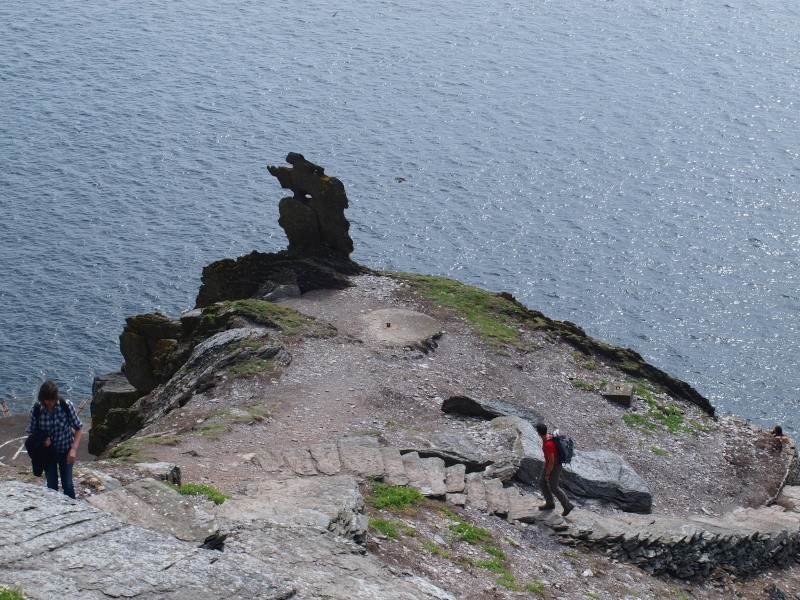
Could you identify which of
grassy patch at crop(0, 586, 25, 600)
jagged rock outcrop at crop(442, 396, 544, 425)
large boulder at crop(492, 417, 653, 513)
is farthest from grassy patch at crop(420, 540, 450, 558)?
→ grassy patch at crop(0, 586, 25, 600)

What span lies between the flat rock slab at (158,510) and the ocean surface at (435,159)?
41142 mm

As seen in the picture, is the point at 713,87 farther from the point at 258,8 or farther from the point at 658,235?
the point at 258,8

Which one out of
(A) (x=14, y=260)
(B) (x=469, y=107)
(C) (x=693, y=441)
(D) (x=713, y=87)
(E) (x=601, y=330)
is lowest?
(A) (x=14, y=260)

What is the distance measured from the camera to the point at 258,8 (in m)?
109

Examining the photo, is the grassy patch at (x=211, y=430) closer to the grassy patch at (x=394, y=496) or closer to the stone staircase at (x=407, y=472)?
the stone staircase at (x=407, y=472)

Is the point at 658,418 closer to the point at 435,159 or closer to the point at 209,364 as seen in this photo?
the point at 209,364

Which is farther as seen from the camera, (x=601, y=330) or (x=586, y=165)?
(x=586, y=165)

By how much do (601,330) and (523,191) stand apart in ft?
59.8

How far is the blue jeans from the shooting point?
1817 cm

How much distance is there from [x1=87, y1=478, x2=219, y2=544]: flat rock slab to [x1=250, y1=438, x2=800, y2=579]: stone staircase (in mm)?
6776

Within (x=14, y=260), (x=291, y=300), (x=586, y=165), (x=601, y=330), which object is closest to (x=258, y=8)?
(x=586, y=165)

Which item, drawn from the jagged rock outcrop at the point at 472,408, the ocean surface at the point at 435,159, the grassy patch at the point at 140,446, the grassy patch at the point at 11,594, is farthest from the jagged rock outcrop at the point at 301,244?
the grassy patch at the point at 11,594

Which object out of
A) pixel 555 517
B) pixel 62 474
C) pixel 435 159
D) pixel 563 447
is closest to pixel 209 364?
pixel 555 517

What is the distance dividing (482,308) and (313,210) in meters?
8.44
